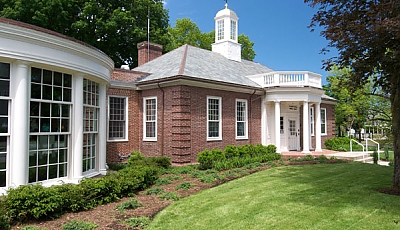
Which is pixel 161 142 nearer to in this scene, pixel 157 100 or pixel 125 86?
pixel 157 100

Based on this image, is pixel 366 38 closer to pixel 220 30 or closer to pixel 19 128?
pixel 19 128

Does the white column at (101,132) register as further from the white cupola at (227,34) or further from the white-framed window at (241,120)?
the white cupola at (227,34)

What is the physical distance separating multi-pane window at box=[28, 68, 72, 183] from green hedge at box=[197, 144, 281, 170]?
5767 mm

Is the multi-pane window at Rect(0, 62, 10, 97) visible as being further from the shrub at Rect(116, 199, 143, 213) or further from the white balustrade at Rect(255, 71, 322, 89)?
A: the white balustrade at Rect(255, 71, 322, 89)

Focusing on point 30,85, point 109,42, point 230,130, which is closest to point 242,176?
point 230,130

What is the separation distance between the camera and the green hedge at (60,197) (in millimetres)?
6125

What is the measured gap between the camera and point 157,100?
15469 mm

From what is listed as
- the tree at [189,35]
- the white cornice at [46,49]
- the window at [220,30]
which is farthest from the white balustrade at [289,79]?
the tree at [189,35]

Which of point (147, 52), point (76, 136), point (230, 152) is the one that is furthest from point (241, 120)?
point (76, 136)

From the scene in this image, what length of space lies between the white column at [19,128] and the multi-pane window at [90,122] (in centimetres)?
223

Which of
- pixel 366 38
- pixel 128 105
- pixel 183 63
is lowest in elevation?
pixel 128 105

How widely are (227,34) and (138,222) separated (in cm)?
1769

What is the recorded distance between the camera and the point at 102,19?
28.1m

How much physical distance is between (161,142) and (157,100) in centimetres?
208
